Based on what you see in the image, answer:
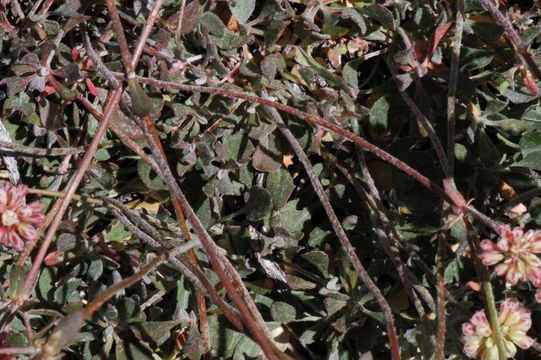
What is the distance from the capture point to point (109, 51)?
2.28 m

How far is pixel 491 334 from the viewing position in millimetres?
1850

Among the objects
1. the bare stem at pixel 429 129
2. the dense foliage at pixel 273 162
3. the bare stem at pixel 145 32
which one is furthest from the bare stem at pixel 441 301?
the bare stem at pixel 145 32

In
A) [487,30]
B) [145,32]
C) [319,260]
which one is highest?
[145,32]

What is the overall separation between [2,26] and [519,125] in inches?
57.5

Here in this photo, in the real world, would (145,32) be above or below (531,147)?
above

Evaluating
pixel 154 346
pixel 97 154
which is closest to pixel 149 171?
pixel 97 154

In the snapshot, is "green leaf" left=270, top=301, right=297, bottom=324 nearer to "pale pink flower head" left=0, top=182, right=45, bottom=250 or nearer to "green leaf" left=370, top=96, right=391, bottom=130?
"green leaf" left=370, top=96, right=391, bottom=130

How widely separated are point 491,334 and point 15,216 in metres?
1.11

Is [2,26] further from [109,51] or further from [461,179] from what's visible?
[461,179]

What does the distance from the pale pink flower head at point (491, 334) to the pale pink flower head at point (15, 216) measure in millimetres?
1012

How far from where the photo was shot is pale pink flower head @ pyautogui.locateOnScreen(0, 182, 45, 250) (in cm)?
178

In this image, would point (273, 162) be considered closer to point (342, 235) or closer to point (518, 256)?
point (342, 235)

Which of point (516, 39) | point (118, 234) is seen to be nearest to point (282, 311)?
point (118, 234)

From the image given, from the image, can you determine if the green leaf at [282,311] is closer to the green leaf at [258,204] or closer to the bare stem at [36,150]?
the green leaf at [258,204]
